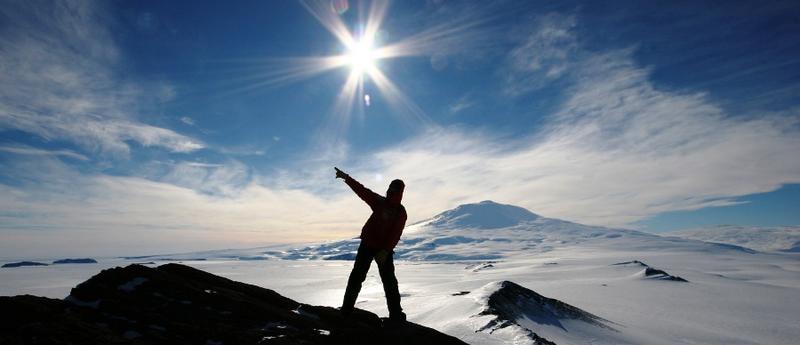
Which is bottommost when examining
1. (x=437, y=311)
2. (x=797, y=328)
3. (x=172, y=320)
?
(x=797, y=328)

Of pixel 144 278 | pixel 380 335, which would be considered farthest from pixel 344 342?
pixel 144 278

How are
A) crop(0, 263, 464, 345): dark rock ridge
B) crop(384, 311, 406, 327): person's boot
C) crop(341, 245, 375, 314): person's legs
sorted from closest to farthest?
crop(0, 263, 464, 345): dark rock ridge < crop(384, 311, 406, 327): person's boot < crop(341, 245, 375, 314): person's legs

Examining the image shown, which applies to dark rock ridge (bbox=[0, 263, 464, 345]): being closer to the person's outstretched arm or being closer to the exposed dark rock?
the person's outstretched arm

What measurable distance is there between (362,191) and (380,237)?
36.1 inches

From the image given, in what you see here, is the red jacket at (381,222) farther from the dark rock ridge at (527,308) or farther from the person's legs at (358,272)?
the dark rock ridge at (527,308)

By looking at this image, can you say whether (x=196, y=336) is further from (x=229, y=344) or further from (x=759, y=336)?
(x=759, y=336)

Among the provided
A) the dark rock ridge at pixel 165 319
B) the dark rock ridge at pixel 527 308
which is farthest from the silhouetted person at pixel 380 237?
the dark rock ridge at pixel 527 308

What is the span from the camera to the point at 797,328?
39.1 meters

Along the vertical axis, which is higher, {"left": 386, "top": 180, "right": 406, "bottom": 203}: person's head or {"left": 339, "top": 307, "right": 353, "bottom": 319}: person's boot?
{"left": 386, "top": 180, "right": 406, "bottom": 203}: person's head

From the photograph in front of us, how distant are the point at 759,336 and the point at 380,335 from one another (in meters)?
42.1

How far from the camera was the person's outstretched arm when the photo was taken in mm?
7266

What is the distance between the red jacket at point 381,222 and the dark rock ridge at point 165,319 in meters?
1.40

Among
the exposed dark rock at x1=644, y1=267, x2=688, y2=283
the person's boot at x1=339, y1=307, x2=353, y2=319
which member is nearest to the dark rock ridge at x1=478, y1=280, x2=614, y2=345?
the person's boot at x1=339, y1=307, x2=353, y2=319

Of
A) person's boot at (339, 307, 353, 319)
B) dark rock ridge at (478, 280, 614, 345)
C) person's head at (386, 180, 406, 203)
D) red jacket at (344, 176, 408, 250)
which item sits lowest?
dark rock ridge at (478, 280, 614, 345)
